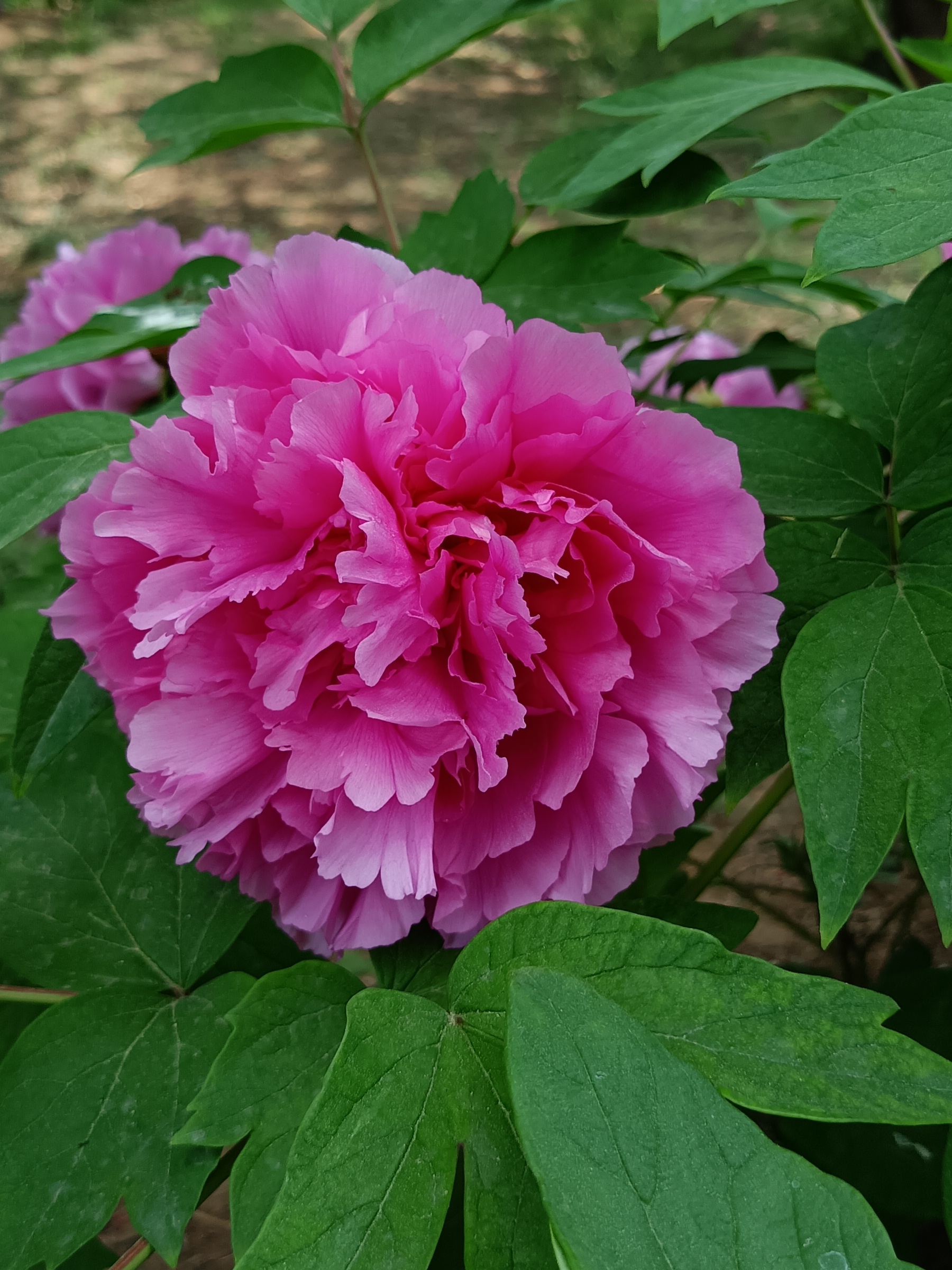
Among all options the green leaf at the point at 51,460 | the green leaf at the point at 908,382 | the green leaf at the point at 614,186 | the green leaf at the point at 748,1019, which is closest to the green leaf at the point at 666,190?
the green leaf at the point at 614,186

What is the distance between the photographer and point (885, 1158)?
2.33 ft

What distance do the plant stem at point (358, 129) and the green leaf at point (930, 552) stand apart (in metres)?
0.43

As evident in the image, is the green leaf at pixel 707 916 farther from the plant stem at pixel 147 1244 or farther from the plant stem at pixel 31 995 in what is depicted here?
the plant stem at pixel 31 995

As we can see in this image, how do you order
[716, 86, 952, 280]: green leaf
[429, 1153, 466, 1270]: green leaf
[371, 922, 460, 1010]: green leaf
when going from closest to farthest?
[716, 86, 952, 280]: green leaf → [371, 922, 460, 1010]: green leaf → [429, 1153, 466, 1270]: green leaf

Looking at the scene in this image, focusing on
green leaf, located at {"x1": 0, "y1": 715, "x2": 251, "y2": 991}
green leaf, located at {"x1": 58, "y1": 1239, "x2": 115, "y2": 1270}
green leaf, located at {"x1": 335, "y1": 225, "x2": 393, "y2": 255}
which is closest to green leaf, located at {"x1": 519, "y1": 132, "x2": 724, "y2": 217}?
green leaf, located at {"x1": 335, "y1": 225, "x2": 393, "y2": 255}

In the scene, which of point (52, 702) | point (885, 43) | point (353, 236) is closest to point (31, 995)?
point (52, 702)

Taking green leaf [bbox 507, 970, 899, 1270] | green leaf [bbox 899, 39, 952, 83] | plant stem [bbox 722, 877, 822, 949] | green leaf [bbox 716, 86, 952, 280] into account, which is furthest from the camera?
plant stem [bbox 722, 877, 822, 949]

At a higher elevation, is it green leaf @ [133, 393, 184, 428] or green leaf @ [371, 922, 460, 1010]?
green leaf @ [133, 393, 184, 428]

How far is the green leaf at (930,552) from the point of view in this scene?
21.4 inches

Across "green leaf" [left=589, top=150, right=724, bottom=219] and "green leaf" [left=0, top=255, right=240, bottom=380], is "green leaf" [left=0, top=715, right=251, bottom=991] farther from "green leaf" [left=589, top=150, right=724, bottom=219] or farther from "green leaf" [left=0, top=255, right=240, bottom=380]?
"green leaf" [left=589, top=150, right=724, bottom=219]

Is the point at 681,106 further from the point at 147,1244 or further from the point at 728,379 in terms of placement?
the point at 147,1244

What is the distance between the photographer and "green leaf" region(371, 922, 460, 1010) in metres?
0.54

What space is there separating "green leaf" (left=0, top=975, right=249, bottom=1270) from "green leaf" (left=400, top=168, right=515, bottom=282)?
18.2 inches

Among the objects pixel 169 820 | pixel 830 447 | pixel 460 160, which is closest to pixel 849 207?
pixel 830 447
